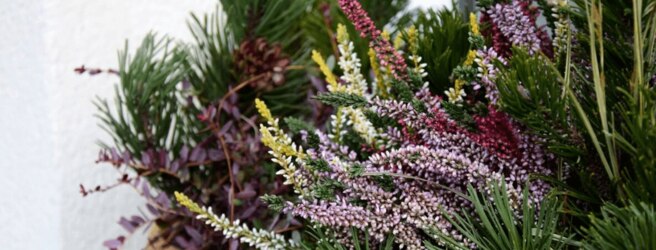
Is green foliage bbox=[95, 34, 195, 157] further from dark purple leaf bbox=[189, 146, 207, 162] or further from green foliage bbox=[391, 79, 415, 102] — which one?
green foliage bbox=[391, 79, 415, 102]

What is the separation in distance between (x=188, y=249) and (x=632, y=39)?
39cm

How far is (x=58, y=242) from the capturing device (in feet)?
2.83

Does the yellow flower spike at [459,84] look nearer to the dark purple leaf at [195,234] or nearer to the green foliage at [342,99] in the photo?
the green foliage at [342,99]

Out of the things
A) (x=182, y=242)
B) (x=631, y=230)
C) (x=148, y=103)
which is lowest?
(x=631, y=230)

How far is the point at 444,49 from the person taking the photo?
604 mm

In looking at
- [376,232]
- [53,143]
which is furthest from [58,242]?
[376,232]

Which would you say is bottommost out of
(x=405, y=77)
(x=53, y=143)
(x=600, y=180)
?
(x=600, y=180)

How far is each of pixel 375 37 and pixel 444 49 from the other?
A: 0.09 meters

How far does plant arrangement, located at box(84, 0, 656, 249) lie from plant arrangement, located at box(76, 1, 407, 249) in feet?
0.48

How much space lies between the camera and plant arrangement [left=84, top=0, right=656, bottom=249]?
0.42 m

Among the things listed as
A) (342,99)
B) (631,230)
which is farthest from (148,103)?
(631,230)

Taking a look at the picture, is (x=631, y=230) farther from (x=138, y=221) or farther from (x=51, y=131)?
(x=51, y=131)

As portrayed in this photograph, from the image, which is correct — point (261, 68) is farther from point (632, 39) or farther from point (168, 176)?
point (632, 39)

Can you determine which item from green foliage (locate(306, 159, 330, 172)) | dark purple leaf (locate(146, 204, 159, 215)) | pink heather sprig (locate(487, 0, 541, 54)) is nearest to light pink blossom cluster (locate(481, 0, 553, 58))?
pink heather sprig (locate(487, 0, 541, 54))
